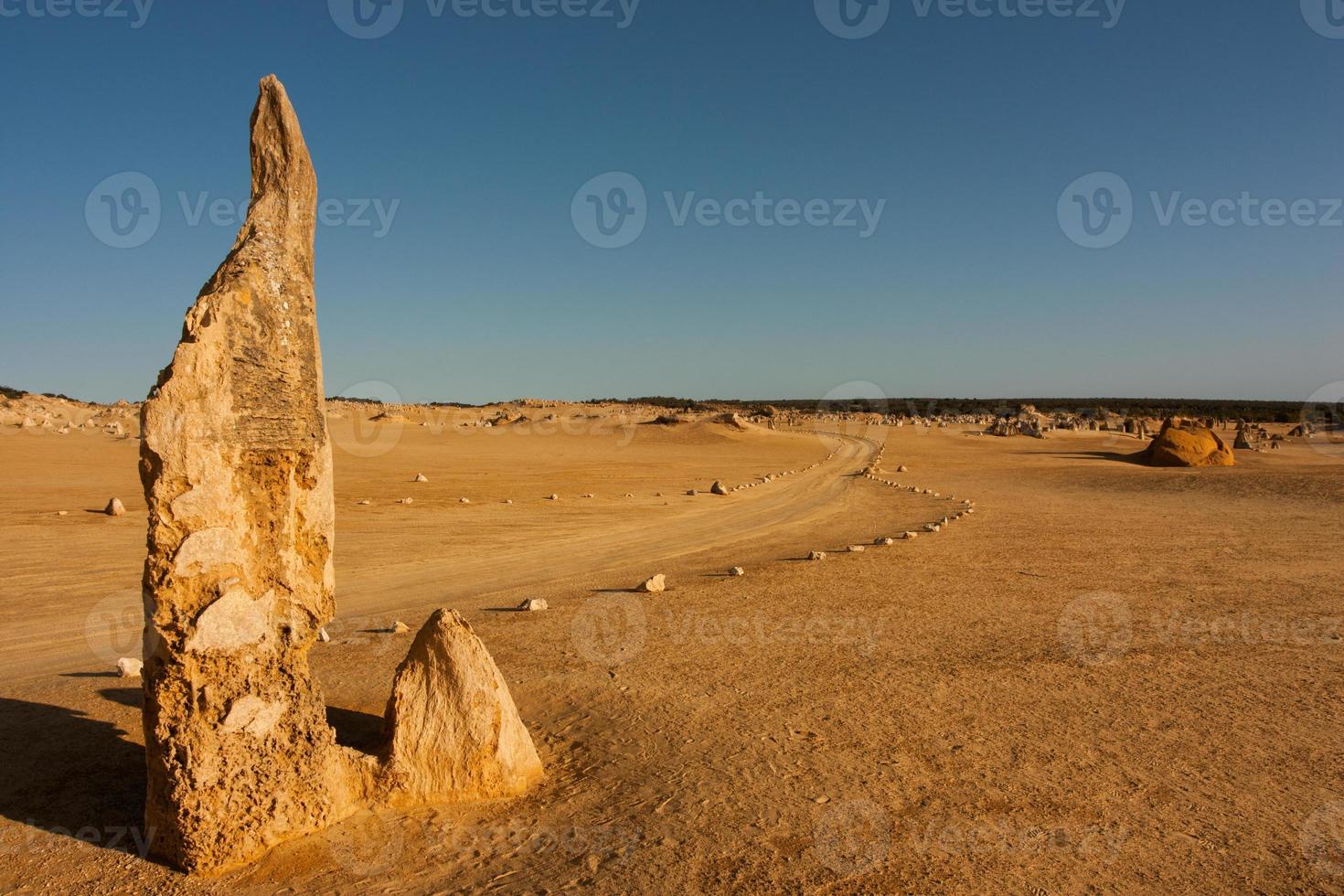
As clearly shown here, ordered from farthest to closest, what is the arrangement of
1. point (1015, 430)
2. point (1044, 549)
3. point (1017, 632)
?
point (1015, 430) < point (1044, 549) < point (1017, 632)

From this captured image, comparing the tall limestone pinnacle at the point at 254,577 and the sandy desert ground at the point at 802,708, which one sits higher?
the tall limestone pinnacle at the point at 254,577

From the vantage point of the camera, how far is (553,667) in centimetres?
814

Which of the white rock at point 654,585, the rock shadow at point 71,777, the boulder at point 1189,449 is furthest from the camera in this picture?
the boulder at point 1189,449

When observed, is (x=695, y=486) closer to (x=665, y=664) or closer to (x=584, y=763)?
(x=665, y=664)

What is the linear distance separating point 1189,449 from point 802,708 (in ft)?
96.0

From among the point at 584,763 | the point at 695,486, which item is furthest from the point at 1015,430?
the point at 584,763

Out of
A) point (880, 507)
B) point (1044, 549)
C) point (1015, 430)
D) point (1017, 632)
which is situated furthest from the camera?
point (1015, 430)

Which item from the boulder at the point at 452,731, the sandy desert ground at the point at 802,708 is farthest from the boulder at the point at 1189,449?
the boulder at the point at 452,731

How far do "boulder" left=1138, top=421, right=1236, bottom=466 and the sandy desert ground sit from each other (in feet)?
44.0

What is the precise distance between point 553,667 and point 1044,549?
33.6ft

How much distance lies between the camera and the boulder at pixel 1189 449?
96.0ft

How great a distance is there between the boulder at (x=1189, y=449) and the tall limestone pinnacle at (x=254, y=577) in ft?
103

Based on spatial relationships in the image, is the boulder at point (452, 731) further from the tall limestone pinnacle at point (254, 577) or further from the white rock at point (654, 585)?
the white rock at point (654, 585)

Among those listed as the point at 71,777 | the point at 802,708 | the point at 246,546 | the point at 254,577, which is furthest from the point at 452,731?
the point at 802,708
